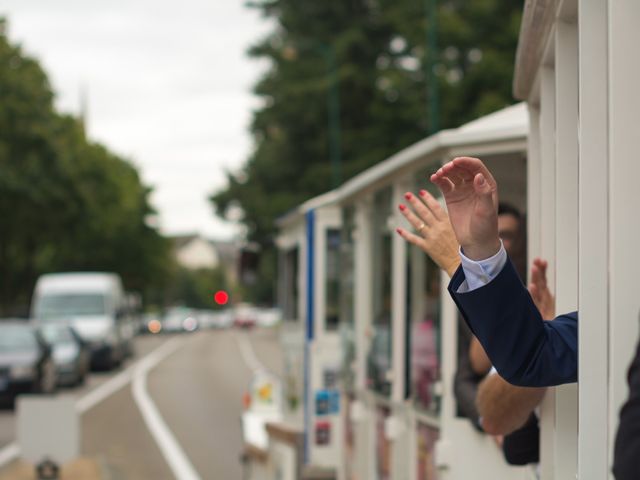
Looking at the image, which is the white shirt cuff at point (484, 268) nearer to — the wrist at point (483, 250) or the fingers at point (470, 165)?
the wrist at point (483, 250)

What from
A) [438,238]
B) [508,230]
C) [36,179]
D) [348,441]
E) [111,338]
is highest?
[36,179]

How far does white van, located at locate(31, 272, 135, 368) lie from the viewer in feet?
112

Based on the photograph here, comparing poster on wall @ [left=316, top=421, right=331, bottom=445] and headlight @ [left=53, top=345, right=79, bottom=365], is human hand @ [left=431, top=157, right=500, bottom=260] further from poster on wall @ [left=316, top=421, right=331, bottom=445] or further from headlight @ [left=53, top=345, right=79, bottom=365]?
headlight @ [left=53, top=345, right=79, bottom=365]

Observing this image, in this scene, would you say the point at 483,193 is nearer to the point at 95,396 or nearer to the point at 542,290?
the point at 542,290

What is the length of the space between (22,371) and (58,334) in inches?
257

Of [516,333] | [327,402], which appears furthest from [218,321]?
[516,333]

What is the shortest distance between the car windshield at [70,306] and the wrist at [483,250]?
106ft

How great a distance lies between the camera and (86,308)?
3491cm

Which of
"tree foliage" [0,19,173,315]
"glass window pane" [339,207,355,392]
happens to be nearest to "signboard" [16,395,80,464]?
"glass window pane" [339,207,355,392]

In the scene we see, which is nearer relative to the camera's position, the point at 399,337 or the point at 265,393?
the point at 399,337

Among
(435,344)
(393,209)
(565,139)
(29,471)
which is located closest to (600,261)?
(565,139)

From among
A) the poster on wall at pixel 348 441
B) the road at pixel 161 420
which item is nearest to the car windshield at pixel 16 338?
the road at pixel 161 420

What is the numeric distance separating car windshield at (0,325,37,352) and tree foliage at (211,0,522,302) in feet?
31.1

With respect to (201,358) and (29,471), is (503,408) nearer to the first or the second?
(29,471)
